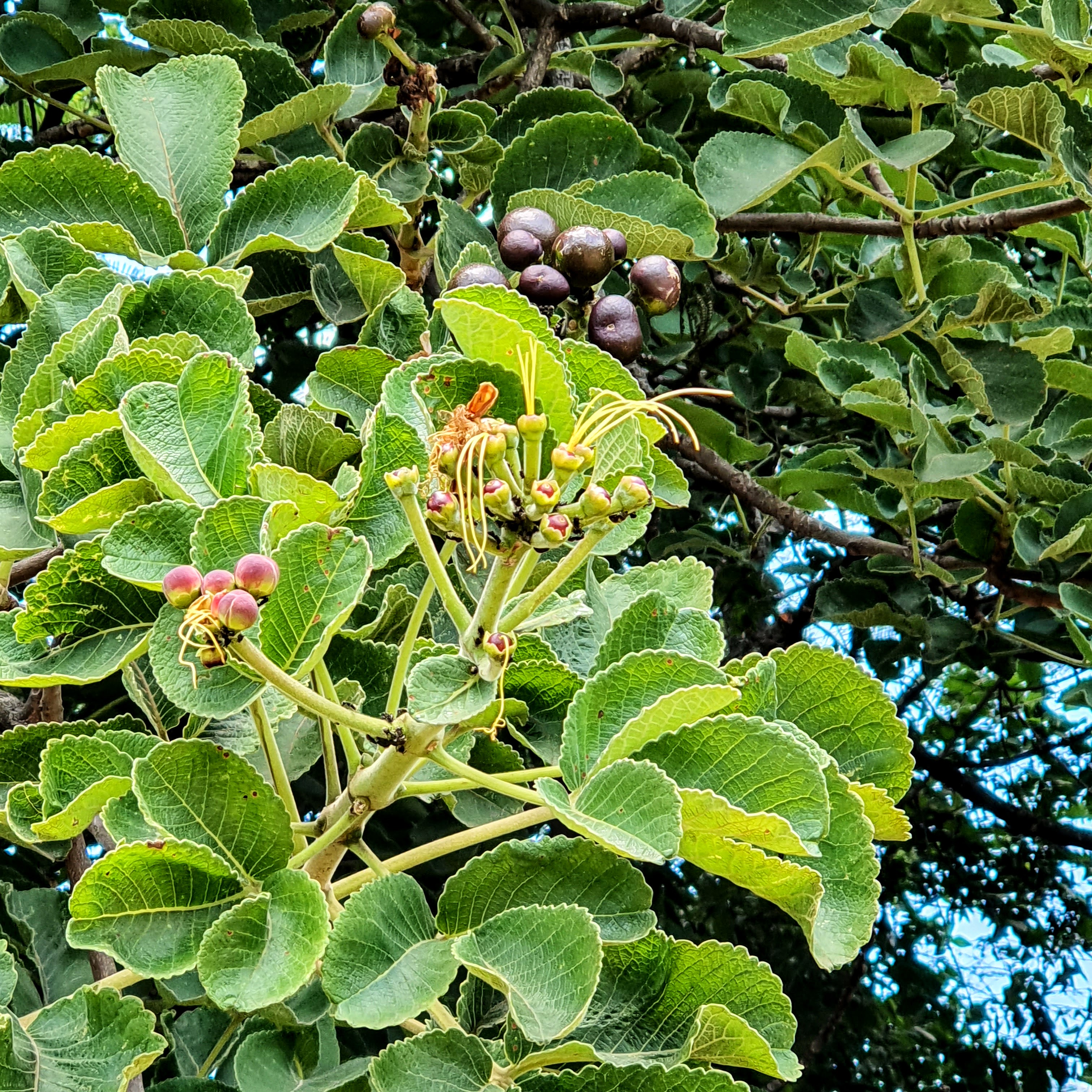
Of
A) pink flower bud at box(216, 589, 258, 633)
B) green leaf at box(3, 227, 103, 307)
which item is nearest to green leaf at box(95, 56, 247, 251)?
green leaf at box(3, 227, 103, 307)

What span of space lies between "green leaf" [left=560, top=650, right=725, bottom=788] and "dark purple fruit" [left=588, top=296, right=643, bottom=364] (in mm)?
360

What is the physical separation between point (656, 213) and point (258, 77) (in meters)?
0.44

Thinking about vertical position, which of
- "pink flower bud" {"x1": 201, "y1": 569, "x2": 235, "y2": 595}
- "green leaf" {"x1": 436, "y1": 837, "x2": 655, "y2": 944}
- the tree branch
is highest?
"pink flower bud" {"x1": 201, "y1": 569, "x2": 235, "y2": 595}

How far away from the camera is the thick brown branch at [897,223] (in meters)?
1.51

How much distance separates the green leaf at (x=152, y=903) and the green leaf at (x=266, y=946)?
25 millimetres

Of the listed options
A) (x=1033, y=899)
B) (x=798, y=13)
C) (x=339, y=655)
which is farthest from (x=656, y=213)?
(x=1033, y=899)

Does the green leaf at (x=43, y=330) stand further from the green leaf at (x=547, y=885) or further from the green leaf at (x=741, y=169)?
the green leaf at (x=741, y=169)

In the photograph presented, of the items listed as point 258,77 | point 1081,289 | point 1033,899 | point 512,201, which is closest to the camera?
point 512,201

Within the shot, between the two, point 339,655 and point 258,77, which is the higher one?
point 258,77

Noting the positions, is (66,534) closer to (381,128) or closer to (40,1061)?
(40,1061)

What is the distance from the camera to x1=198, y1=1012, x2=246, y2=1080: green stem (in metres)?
0.95

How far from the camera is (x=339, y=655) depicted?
36.8 inches

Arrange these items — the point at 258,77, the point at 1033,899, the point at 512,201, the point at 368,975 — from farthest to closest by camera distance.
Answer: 1. the point at 1033,899
2. the point at 258,77
3. the point at 512,201
4. the point at 368,975

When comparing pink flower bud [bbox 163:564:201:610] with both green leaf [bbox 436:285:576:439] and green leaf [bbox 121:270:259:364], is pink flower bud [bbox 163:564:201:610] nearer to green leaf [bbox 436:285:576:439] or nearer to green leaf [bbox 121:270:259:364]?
green leaf [bbox 436:285:576:439]
